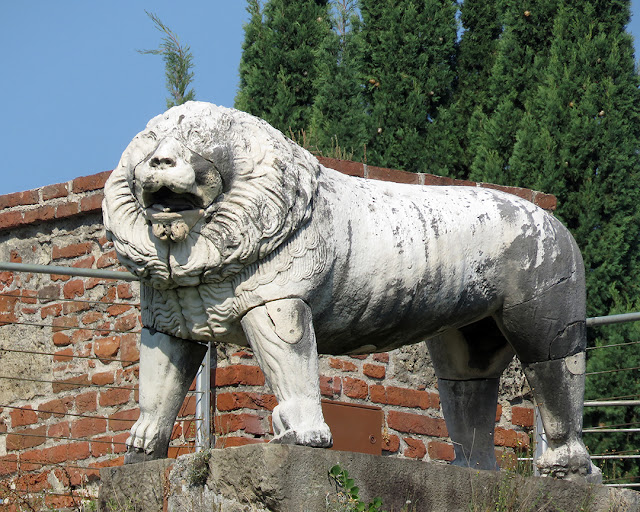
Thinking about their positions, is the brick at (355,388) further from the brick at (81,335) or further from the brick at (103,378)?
the brick at (81,335)

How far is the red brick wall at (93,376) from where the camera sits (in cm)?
632

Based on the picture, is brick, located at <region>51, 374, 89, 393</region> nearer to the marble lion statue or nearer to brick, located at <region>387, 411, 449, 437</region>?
brick, located at <region>387, 411, 449, 437</region>

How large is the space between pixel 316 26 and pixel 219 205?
1026 cm

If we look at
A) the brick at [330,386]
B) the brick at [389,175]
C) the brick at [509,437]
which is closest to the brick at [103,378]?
the brick at [330,386]

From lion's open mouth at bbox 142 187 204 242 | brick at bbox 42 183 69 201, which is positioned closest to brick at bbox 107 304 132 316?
brick at bbox 42 183 69 201

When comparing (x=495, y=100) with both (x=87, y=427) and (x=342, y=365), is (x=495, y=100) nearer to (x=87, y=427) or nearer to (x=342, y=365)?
(x=342, y=365)

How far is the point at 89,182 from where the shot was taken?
22.5 feet

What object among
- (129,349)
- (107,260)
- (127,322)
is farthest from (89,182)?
(129,349)

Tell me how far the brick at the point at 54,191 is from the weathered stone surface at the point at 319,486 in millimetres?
3216

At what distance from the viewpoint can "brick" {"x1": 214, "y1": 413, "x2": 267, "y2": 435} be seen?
243 inches

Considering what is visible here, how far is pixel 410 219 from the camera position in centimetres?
418

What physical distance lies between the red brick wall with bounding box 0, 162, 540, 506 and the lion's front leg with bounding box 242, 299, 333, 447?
2.44 metres

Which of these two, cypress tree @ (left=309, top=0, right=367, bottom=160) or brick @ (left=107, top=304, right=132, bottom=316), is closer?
brick @ (left=107, top=304, right=132, bottom=316)

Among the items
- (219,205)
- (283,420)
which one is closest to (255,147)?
(219,205)
